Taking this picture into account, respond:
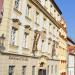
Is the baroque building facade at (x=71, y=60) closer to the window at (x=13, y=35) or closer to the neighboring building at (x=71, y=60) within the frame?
the neighboring building at (x=71, y=60)

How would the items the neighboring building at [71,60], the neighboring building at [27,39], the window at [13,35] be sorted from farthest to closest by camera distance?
the neighboring building at [71,60] → the window at [13,35] → the neighboring building at [27,39]

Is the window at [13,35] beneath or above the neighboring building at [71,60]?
above

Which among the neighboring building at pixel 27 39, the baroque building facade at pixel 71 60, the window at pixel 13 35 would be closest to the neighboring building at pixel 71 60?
the baroque building facade at pixel 71 60

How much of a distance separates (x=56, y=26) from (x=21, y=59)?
19272 mm

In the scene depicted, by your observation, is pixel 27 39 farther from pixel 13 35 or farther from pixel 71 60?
pixel 71 60

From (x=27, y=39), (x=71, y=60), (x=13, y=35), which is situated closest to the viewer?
(x=13, y=35)

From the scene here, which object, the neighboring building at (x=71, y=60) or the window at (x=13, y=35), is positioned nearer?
the window at (x=13, y=35)

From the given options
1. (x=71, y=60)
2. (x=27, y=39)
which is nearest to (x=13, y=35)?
(x=27, y=39)

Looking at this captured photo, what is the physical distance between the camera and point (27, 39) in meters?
29.1

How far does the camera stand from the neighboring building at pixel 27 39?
23.2 meters

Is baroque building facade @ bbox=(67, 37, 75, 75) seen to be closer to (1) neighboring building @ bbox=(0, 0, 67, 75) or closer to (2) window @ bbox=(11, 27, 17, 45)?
(1) neighboring building @ bbox=(0, 0, 67, 75)

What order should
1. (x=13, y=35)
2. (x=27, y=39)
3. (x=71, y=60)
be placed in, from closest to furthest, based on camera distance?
(x=13, y=35) → (x=27, y=39) → (x=71, y=60)

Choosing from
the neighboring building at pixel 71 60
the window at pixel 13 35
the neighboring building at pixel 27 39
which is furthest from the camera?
the neighboring building at pixel 71 60

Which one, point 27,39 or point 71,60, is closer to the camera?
point 27,39
